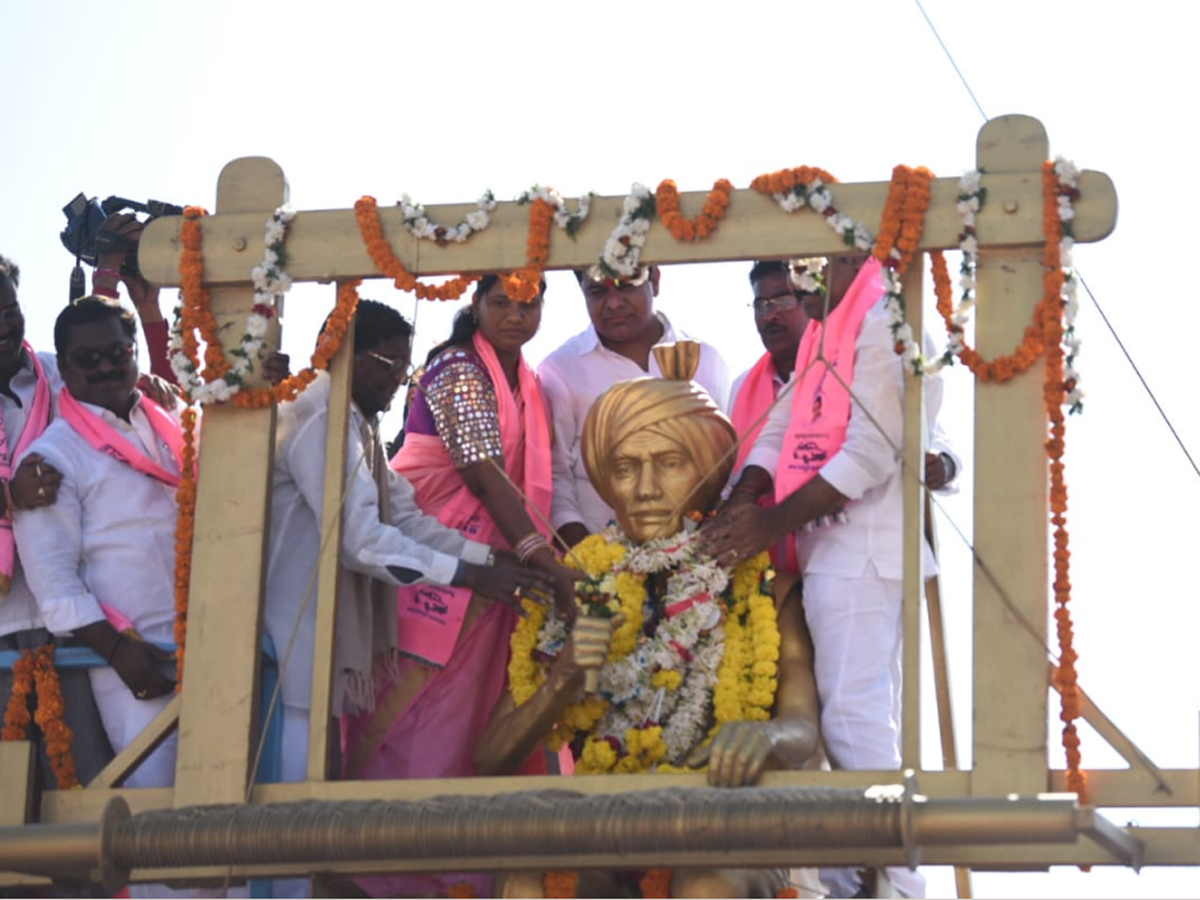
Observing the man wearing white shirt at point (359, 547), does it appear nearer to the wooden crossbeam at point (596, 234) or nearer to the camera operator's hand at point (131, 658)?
the camera operator's hand at point (131, 658)

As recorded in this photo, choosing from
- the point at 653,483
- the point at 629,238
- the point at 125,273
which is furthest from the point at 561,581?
the point at 125,273

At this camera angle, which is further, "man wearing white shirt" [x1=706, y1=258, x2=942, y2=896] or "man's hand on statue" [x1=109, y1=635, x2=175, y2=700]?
"man's hand on statue" [x1=109, y1=635, x2=175, y2=700]

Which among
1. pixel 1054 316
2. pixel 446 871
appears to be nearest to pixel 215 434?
pixel 446 871

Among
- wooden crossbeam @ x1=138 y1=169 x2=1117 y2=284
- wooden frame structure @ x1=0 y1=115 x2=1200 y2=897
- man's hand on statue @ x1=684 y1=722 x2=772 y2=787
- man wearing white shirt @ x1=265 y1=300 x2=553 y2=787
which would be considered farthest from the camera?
man wearing white shirt @ x1=265 y1=300 x2=553 y2=787

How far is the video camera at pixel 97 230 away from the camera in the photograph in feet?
33.0

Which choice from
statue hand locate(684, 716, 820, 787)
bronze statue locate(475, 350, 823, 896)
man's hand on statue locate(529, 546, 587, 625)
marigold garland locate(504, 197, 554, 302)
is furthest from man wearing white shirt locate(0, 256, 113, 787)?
statue hand locate(684, 716, 820, 787)

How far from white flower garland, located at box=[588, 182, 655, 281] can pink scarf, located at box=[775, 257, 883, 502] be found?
72 centimetres

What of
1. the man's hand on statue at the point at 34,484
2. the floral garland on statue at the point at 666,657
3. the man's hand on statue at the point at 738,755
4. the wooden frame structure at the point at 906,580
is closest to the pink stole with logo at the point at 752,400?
the floral garland on statue at the point at 666,657

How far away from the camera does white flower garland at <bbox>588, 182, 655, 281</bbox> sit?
26.2 feet

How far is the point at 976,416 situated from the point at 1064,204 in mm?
733

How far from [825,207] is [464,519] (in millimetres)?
2046

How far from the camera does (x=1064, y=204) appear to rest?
7680 mm

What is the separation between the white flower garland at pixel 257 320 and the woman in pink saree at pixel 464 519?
0.92m

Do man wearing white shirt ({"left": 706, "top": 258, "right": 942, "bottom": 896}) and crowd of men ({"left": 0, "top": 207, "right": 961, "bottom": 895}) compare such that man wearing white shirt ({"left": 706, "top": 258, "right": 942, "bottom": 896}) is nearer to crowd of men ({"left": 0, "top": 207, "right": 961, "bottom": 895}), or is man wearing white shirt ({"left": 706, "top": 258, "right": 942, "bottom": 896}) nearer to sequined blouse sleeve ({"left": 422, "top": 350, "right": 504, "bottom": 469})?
crowd of men ({"left": 0, "top": 207, "right": 961, "bottom": 895})
